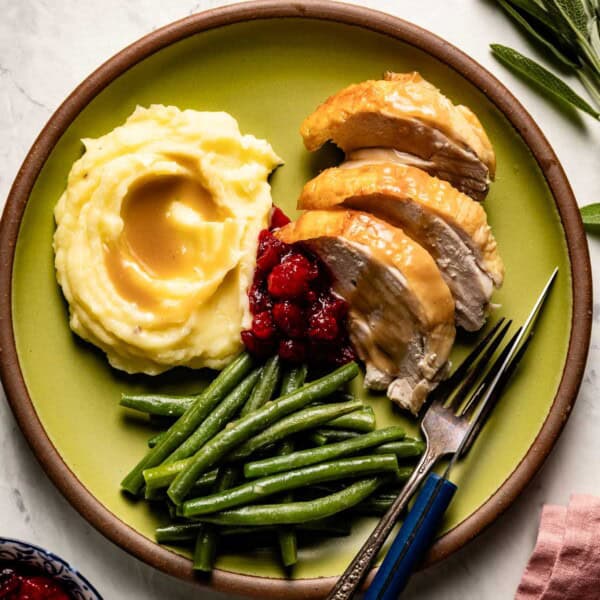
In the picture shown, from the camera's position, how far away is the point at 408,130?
217 inches

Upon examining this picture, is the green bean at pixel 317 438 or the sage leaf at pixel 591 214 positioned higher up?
the sage leaf at pixel 591 214

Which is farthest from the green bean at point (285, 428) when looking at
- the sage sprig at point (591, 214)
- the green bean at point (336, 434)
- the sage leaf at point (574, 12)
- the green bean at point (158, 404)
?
the sage leaf at point (574, 12)

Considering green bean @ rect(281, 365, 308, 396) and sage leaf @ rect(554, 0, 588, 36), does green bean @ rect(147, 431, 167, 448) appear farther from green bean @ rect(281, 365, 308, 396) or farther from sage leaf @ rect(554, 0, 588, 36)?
sage leaf @ rect(554, 0, 588, 36)

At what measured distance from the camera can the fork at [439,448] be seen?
5367 mm

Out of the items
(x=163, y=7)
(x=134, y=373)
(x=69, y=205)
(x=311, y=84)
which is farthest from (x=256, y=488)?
(x=163, y=7)

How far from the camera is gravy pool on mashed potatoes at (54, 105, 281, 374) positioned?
5535 mm

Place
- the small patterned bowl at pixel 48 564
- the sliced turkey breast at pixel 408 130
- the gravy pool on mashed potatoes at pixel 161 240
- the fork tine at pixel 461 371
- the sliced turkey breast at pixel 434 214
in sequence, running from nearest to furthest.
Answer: the small patterned bowl at pixel 48 564 → the sliced turkey breast at pixel 434 214 → the sliced turkey breast at pixel 408 130 → the gravy pool on mashed potatoes at pixel 161 240 → the fork tine at pixel 461 371

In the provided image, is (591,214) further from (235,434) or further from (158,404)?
(158,404)

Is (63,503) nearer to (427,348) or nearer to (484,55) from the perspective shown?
(427,348)

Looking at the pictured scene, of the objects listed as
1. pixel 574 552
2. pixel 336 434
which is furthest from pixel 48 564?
pixel 574 552

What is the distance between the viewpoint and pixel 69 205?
5629 mm

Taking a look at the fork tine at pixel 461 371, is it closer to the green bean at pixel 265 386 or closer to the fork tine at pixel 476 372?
the fork tine at pixel 476 372

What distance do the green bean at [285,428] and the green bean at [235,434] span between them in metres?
0.04

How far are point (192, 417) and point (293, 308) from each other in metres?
0.88
